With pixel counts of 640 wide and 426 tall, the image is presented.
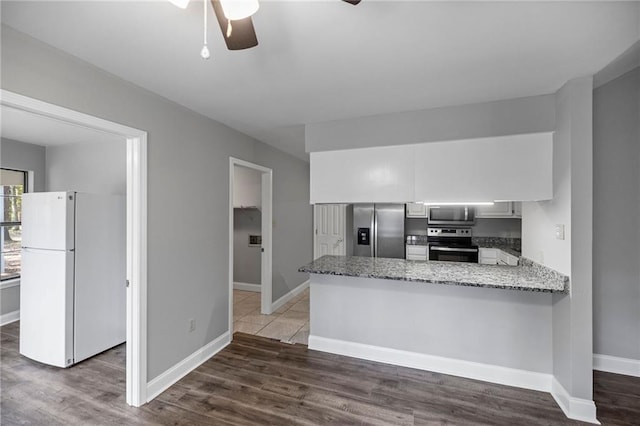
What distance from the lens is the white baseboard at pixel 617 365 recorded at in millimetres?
2467

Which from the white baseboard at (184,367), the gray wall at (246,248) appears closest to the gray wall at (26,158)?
the gray wall at (246,248)

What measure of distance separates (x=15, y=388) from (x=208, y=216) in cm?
205

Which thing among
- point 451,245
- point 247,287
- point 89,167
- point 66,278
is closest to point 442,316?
point 451,245

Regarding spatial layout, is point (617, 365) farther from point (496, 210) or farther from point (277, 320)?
point (277, 320)

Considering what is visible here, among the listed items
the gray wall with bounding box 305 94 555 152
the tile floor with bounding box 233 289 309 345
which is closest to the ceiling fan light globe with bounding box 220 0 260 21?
the gray wall with bounding box 305 94 555 152

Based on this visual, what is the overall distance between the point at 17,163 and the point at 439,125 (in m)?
5.20

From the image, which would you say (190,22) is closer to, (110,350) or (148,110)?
(148,110)

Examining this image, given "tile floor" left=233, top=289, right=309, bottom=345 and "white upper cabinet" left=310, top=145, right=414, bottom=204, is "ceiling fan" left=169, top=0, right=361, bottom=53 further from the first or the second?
"tile floor" left=233, top=289, right=309, bottom=345

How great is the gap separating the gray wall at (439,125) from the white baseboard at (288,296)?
8.01 feet

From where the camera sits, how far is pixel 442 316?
8.55ft

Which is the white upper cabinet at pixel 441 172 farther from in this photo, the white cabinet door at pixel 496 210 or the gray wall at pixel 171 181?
the white cabinet door at pixel 496 210

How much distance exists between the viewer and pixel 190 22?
4.64 feet

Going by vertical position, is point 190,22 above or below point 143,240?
above

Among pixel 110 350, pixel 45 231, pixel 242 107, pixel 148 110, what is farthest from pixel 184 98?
pixel 110 350
